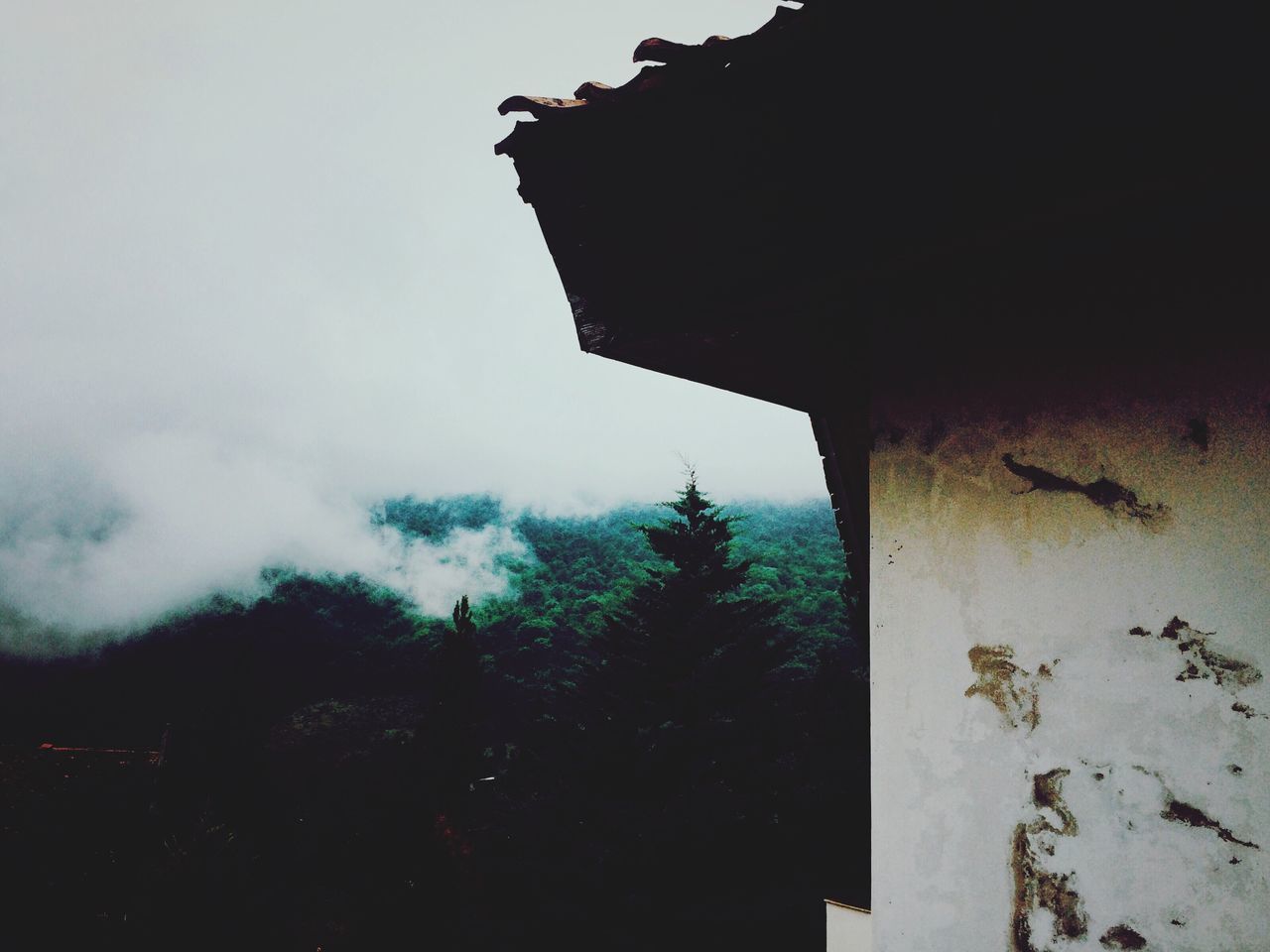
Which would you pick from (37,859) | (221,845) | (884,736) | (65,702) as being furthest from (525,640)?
(884,736)

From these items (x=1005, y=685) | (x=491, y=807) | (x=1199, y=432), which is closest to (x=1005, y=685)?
(x=1005, y=685)

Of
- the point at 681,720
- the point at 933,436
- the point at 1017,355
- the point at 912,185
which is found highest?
the point at 912,185

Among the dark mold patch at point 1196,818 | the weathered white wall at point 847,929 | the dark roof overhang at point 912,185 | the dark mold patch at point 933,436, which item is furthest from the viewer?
the weathered white wall at point 847,929

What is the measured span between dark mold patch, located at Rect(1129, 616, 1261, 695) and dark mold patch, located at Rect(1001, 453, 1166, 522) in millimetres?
171

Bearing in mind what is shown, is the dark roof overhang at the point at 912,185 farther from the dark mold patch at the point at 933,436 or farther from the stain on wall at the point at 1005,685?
the stain on wall at the point at 1005,685

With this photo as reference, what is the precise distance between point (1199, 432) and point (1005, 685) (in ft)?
1.68

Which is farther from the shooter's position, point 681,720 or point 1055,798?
point 681,720

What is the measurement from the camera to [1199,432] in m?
1.04

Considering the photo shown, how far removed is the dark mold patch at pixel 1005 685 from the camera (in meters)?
1.09

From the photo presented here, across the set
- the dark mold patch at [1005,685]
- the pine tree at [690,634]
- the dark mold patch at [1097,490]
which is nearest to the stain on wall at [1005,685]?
the dark mold patch at [1005,685]

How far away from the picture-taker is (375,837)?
2202 centimetres

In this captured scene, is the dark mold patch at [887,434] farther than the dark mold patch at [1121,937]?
Yes

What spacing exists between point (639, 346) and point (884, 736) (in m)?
0.87

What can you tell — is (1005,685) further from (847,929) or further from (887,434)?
(847,929)
